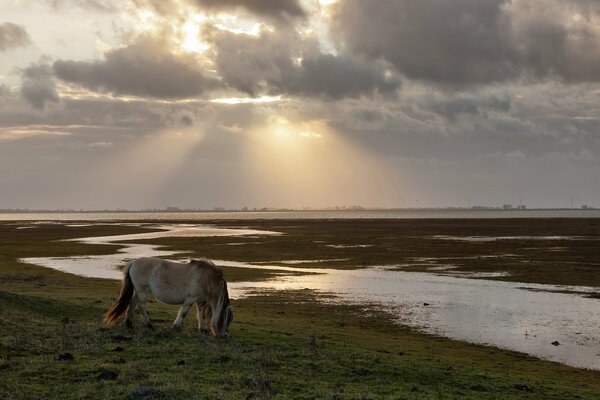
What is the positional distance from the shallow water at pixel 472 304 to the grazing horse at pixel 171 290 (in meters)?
9.44

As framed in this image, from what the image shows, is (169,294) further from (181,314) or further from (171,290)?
(181,314)

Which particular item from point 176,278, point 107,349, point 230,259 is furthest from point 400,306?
point 230,259

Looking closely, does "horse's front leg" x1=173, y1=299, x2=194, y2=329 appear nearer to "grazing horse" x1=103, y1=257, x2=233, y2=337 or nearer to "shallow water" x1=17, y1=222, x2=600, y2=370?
"grazing horse" x1=103, y1=257, x2=233, y2=337

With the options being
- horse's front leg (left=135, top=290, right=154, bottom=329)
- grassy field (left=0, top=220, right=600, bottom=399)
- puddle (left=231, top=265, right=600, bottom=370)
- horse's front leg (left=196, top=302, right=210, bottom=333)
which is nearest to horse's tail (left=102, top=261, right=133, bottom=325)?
horse's front leg (left=135, top=290, right=154, bottom=329)

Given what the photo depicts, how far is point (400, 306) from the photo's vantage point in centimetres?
2656

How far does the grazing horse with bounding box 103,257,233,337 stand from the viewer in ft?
48.3

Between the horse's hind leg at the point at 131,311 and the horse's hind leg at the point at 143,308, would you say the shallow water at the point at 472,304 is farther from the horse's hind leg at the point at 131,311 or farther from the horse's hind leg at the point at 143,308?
the horse's hind leg at the point at 131,311

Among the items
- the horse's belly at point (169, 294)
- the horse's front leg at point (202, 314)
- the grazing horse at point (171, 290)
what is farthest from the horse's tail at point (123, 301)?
the horse's front leg at point (202, 314)

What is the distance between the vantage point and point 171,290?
48.5 ft

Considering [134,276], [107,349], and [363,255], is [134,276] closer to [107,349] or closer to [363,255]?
[107,349]

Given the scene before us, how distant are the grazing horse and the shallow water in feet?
31.0

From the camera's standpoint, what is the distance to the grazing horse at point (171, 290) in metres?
14.7

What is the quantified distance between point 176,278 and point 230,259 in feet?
116

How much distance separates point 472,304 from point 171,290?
17.0 meters
